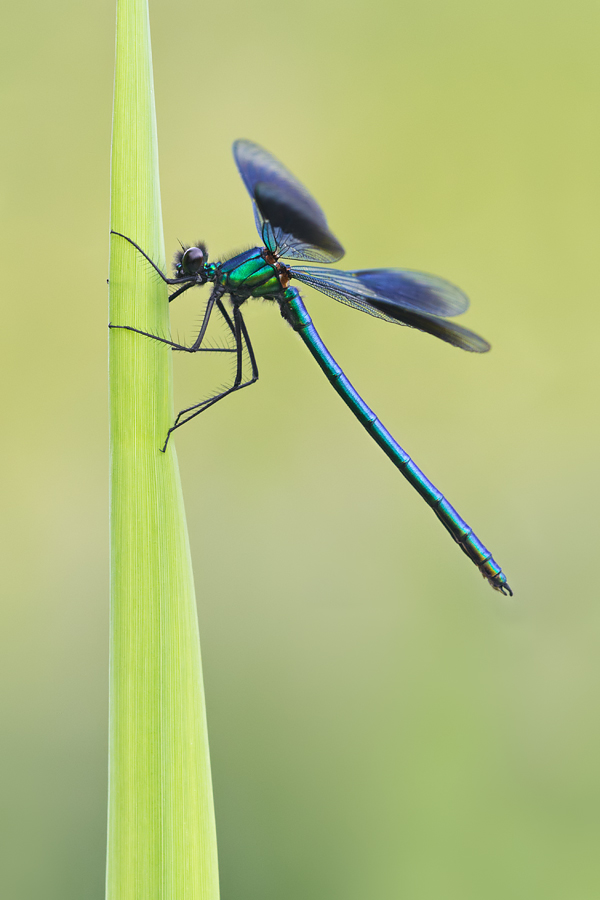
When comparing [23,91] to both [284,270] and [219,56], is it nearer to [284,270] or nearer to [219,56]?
[219,56]

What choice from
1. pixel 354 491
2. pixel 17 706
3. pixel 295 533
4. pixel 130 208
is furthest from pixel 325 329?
pixel 130 208

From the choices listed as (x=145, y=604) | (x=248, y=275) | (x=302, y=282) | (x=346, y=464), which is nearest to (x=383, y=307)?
(x=302, y=282)

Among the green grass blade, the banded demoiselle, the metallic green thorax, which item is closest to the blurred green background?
the banded demoiselle

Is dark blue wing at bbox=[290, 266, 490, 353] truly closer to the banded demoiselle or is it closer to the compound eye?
the banded demoiselle

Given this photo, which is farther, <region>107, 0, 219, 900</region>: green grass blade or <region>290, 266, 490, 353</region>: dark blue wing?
<region>290, 266, 490, 353</region>: dark blue wing

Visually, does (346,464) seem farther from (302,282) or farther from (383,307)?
(302,282)

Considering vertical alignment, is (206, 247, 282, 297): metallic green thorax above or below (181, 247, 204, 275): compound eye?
above
